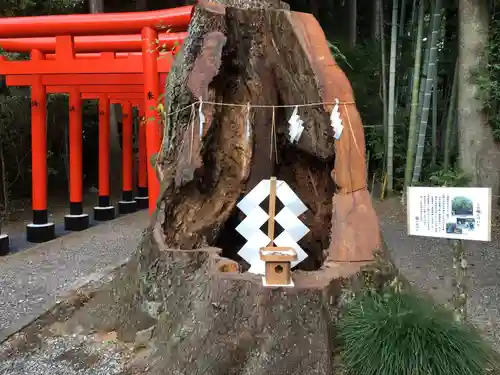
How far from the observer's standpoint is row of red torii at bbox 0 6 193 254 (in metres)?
5.70

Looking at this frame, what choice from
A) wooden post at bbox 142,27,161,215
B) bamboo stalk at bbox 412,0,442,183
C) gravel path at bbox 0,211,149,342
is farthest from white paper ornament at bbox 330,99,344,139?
bamboo stalk at bbox 412,0,442,183

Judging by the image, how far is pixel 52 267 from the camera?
19.4 feet

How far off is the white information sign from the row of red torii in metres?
2.81

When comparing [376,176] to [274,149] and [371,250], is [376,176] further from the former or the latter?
[371,250]

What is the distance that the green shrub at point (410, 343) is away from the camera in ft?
7.24

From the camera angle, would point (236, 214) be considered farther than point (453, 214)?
Yes

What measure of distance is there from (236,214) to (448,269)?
303cm

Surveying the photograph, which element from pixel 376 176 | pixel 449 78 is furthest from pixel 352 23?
pixel 376 176

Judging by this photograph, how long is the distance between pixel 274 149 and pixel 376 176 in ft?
22.7

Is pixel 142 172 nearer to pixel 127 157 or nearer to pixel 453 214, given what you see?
pixel 127 157

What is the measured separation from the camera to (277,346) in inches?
94.3

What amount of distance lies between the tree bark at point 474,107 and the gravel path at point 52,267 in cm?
517

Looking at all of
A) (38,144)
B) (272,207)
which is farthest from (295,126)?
(38,144)

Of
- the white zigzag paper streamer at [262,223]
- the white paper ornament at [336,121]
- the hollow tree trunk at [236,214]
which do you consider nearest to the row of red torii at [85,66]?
the hollow tree trunk at [236,214]
